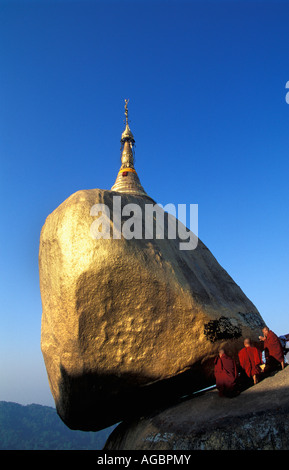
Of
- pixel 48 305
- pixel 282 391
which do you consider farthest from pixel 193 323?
pixel 48 305

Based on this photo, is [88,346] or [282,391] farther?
[88,346]

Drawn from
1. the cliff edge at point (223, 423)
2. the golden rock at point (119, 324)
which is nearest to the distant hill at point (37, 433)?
the golden rock at point (119, 324)

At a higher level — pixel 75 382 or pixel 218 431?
pixel 75 382

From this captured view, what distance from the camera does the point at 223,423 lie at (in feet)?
15.2

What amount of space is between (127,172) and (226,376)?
12.6 metres

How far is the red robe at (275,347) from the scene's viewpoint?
6504 millimetres

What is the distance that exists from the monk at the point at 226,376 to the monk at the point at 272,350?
1.18 meters

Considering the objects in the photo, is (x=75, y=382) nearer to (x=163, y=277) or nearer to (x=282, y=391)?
(x=163, y=277)

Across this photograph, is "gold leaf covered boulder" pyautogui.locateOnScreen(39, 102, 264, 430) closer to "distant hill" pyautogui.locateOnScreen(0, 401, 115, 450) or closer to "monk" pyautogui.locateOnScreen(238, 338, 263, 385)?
"monk" pyautogui.locateOnScreen(238, 338, 263, 385)

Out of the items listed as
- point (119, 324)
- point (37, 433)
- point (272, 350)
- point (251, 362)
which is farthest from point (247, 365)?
point (37, 433)

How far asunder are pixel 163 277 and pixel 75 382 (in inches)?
107

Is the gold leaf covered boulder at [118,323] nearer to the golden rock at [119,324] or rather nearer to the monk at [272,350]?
the golden rock at [119,324]

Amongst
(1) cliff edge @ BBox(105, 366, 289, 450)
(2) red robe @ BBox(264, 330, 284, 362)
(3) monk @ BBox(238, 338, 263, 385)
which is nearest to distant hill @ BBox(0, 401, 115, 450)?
(1) cliff edge @ BBox(105, 366, 289, 450)
